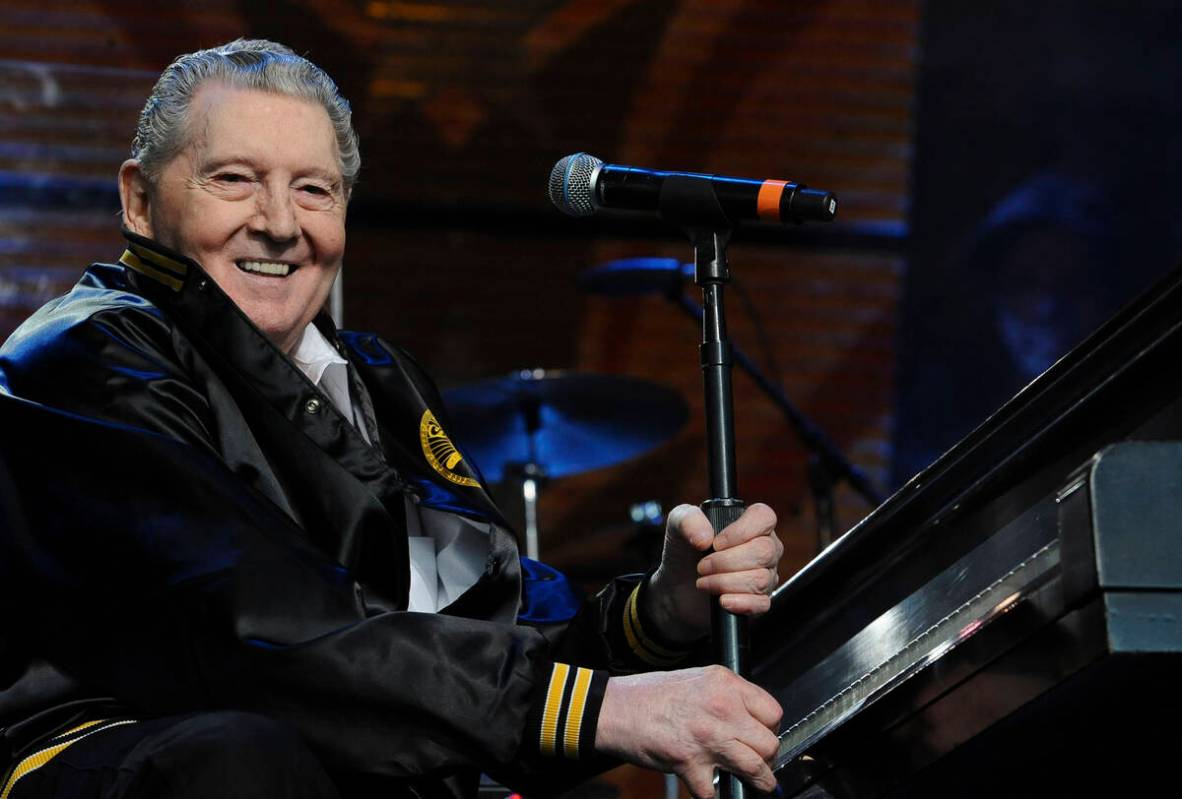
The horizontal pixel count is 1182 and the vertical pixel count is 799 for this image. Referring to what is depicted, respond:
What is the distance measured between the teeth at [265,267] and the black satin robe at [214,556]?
14cm

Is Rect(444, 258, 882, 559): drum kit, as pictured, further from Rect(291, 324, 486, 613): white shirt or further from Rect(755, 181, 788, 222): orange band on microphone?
Rect(755, 181, 788, 222): orange band on microphone

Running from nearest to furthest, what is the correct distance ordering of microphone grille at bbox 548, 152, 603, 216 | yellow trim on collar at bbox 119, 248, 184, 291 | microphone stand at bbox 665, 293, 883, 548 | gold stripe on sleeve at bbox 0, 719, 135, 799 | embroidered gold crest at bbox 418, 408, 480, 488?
gold stripe on sleeve at bbox 0, 719, 135, 799
microphone grille at bbox 548, 152, 603, 216
yellow trim on collar at bbox 119, 248, 184, 291
embroidered gold crest at bbox 418, 408, 480, 488
microphone stand at bbox 665, 293, 883, 548

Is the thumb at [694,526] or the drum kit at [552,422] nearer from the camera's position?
the thumb at [694,526]

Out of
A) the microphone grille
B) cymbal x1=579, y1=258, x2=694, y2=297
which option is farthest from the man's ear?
cymbal x1=579, y1=258, x2=694, y2=297

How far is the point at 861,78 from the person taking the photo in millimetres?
4609

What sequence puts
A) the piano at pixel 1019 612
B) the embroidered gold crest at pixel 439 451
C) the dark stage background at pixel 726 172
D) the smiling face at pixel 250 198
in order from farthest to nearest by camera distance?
the dark stage background at pixel 726 172 < the embroidered gold crest at pixel 439 451 < the smiling face at pixel 250 198 < the piano at pixel 1019 612

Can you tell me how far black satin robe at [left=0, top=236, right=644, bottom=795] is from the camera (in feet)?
4.76

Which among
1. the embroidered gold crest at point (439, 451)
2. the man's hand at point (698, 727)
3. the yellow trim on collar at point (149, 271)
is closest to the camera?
the man's hand at point (698, 727)

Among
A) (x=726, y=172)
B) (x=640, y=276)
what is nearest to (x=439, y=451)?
(x=640, y=276)

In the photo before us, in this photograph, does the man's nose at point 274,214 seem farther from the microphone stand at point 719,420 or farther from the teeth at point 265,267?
the microphone stand at point 719,420

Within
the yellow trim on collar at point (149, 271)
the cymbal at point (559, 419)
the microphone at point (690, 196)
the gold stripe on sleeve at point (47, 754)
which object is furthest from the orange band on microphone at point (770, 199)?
the cymbal at point (559, 419)

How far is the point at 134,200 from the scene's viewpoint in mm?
1969

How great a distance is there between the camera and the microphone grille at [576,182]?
1.61 meters

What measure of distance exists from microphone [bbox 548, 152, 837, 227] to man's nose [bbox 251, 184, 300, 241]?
433mm
